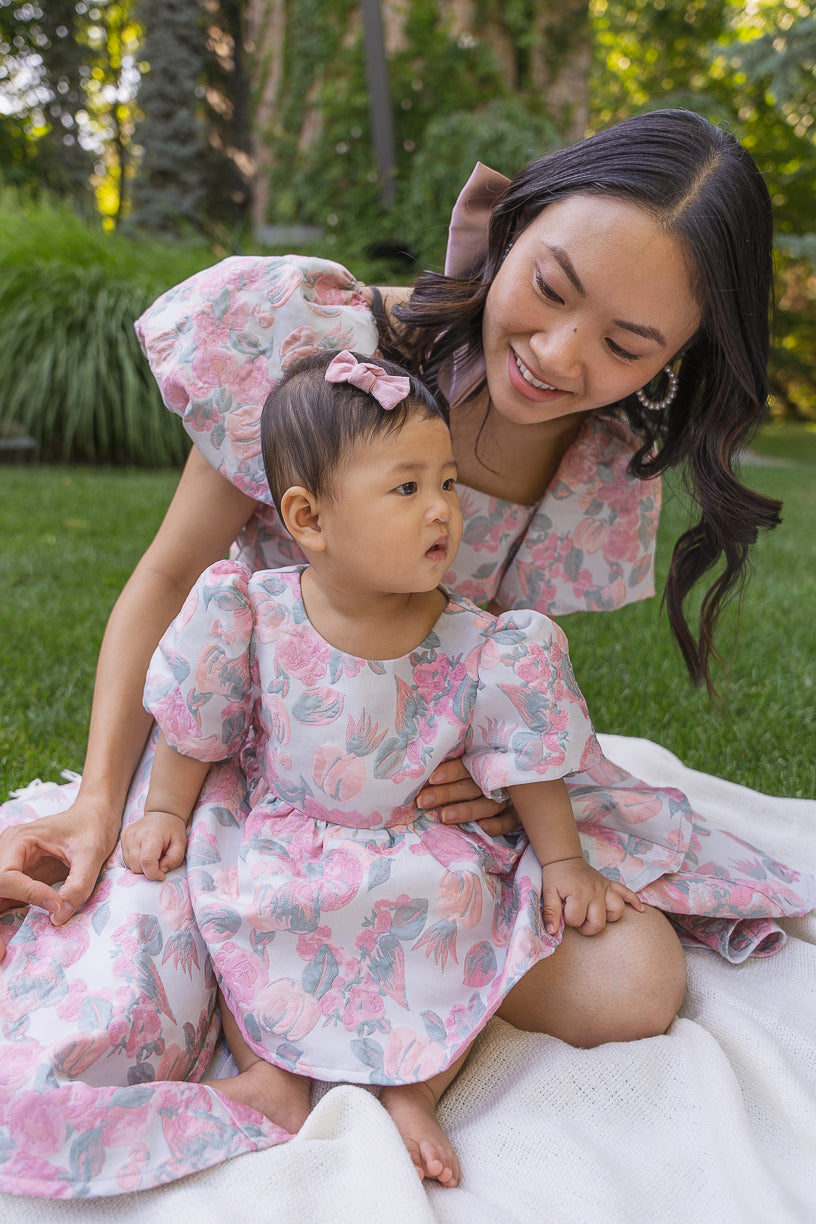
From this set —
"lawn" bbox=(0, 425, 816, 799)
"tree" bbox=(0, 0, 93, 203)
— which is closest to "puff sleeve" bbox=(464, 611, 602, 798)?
"lawn" bbox=(0, 425, 816, 799)

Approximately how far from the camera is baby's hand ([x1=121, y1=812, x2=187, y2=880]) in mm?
1413

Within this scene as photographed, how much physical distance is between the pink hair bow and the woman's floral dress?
1.13 ft

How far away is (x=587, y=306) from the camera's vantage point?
1516 mm

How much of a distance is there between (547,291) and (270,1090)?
3.91 feet

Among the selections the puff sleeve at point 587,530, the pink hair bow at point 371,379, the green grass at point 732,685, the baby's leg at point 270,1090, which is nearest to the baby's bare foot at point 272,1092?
the baby's leg at point 270,1090

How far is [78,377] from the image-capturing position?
6262mm

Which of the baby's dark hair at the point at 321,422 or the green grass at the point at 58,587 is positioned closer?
the baby's dark hair at the point at 321,422

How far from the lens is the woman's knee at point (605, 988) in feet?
4.72

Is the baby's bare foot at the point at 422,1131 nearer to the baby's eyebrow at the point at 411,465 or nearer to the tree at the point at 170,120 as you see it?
the baby's eyebrow at the point at 411,465

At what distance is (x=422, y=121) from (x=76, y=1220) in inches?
344

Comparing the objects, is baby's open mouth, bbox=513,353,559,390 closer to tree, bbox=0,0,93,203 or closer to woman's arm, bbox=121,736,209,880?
woman's arm, bbox=121,736,209,880

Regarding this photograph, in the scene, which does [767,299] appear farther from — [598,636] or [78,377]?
[78,377]

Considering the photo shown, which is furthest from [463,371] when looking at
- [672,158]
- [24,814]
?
[24,814]

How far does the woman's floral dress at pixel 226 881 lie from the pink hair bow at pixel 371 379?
13.6 inches
